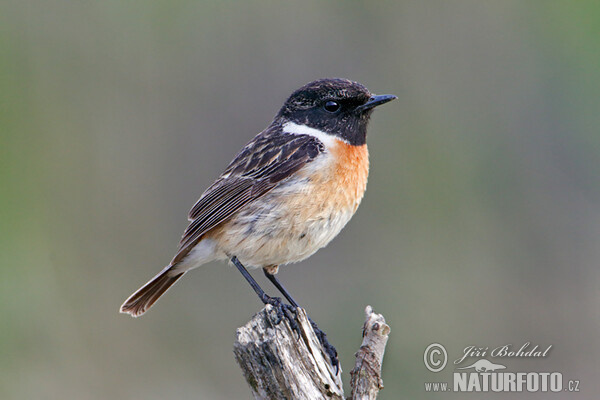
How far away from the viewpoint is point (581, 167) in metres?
8.43

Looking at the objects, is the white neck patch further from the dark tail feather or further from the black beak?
the dark tail feather

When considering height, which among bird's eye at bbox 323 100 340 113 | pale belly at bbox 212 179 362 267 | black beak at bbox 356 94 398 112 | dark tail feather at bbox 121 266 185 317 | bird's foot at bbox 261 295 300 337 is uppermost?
bird's eye at bbox 323 100 340 113

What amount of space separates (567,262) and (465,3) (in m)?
3.50

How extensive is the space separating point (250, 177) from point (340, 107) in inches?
35.5

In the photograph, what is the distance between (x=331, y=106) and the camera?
5762mm

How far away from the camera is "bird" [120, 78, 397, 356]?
527 centimetres

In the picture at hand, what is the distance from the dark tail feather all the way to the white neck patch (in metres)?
1.43

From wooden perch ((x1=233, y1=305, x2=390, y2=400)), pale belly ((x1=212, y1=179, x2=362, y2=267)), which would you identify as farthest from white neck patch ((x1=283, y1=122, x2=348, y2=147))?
wooden perch ((x1=233, y1=305, x2=390, y2=400))

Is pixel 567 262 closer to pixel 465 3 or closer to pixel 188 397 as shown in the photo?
pixel 465 3

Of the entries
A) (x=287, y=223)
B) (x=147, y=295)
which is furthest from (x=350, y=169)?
(x=147, y=295)

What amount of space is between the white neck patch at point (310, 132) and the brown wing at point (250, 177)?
0.27ft

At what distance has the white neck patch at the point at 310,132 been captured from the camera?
5.64 m

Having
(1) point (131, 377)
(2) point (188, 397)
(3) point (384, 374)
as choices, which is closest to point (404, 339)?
(3) point (384, 374)

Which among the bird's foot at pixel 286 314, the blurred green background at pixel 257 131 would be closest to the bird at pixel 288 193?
the bird's foot at pixel 286 314
